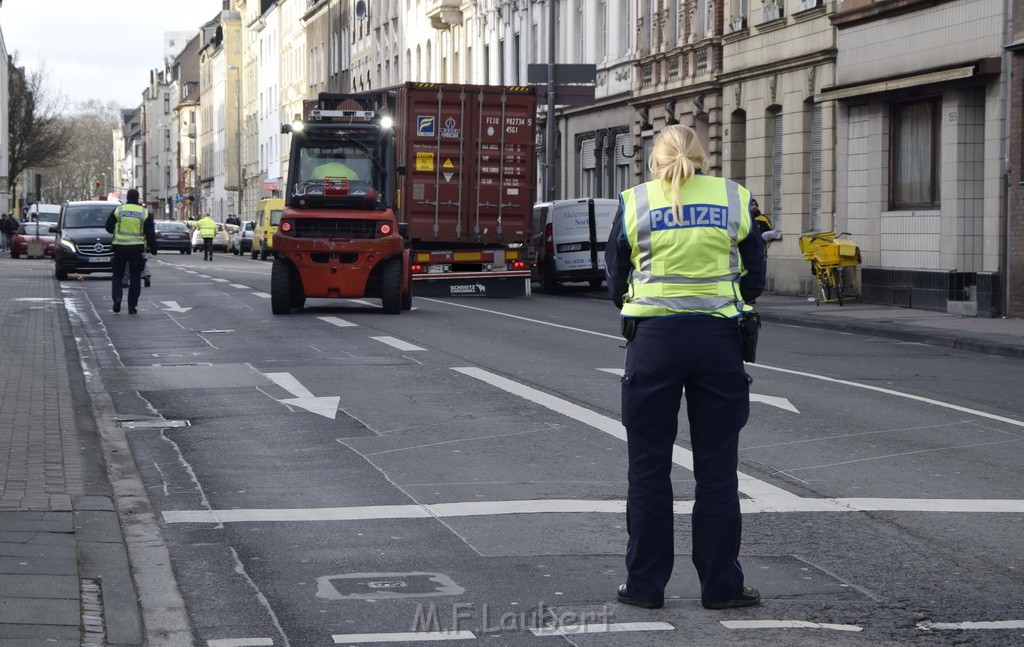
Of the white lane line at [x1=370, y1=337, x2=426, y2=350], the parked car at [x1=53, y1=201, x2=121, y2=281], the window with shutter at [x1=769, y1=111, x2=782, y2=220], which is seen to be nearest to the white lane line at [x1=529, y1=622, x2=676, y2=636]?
the white lane line at [x1=370, y1=337, x2=426, y2=350]

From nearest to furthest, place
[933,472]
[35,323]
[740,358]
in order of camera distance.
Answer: [740,358], [933,472], [35,323]

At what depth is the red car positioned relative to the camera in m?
58.5

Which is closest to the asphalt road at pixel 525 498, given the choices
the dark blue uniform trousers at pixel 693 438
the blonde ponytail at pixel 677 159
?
the dark blue uniform trousers at pixel 693 438

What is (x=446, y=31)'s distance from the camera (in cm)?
6494

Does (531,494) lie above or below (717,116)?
below

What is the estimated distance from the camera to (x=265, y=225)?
5747 cm

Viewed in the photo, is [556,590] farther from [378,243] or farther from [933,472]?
[378,243]

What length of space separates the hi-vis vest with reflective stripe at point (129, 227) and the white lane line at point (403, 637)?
18671 millimetres

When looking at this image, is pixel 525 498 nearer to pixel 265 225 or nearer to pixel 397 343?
pixel 397 343

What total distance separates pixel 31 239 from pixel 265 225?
27.1 ft

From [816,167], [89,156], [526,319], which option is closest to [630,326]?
[526,319]

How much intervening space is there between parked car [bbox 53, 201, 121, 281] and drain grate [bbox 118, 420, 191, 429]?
25.1 meters

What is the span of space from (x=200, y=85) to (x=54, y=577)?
478 ft

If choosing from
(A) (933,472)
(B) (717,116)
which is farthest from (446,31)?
(A) (933,472)
